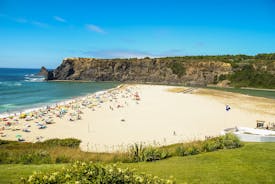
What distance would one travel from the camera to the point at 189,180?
7.43 metres

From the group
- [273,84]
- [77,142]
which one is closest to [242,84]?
[273,84]

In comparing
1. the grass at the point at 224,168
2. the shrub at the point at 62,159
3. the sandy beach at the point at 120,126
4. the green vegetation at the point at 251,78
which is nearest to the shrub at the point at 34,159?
the shrub at the point at 62,159

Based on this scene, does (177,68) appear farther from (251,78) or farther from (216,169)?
(216,169)

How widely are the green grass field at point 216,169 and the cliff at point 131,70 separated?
10678cm

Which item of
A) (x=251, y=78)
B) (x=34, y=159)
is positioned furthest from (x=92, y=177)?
(x=251, y=78)

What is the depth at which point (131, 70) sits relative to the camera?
424 feet

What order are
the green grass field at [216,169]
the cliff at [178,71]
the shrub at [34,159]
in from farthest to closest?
the cliff at [178,71] → the shrub at [34,159] → the green grass field at [216,169]

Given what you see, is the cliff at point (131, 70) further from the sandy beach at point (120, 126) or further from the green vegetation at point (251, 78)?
the sandy beach at point (120, 126)

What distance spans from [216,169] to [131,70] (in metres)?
122

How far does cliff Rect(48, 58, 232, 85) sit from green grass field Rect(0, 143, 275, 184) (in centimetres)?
10678

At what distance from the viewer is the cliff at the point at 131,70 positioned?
11881 cm

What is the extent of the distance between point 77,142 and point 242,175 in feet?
45.6

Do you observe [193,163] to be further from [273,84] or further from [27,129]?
[273,84]

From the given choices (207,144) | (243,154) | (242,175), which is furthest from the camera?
(207,144)
